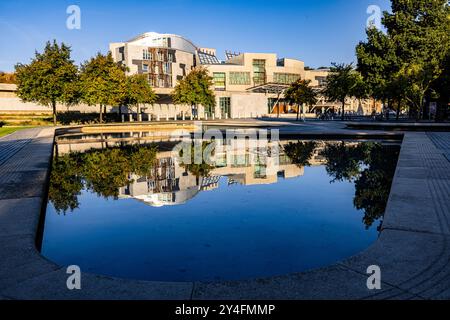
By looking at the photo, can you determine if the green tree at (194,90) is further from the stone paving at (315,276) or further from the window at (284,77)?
the stone paving at (315,276)

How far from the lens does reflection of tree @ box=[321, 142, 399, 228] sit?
782cm

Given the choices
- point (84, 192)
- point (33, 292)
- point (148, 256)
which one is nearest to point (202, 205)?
point (148, 256)

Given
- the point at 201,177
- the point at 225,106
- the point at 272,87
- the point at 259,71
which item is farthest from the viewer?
the point at 259,71

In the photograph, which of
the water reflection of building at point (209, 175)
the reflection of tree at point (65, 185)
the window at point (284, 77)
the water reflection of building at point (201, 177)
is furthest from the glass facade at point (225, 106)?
the reflection of tree at point (65, 185)

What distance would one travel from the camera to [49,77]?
128ft

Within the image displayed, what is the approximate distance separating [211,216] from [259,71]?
81377 mm

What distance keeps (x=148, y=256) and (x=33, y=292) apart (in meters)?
1.87

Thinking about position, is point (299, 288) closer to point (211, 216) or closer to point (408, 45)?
point (211, 216)

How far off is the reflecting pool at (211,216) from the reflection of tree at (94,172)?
0.04 metres

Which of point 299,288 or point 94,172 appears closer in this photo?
point 299,288

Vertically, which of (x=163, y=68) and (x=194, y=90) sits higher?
(x=163, y=68)

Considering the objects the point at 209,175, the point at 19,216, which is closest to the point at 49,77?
the point at 209,175

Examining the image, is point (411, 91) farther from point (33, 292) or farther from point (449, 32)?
point (33, 292)

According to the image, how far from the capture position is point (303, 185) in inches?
402
